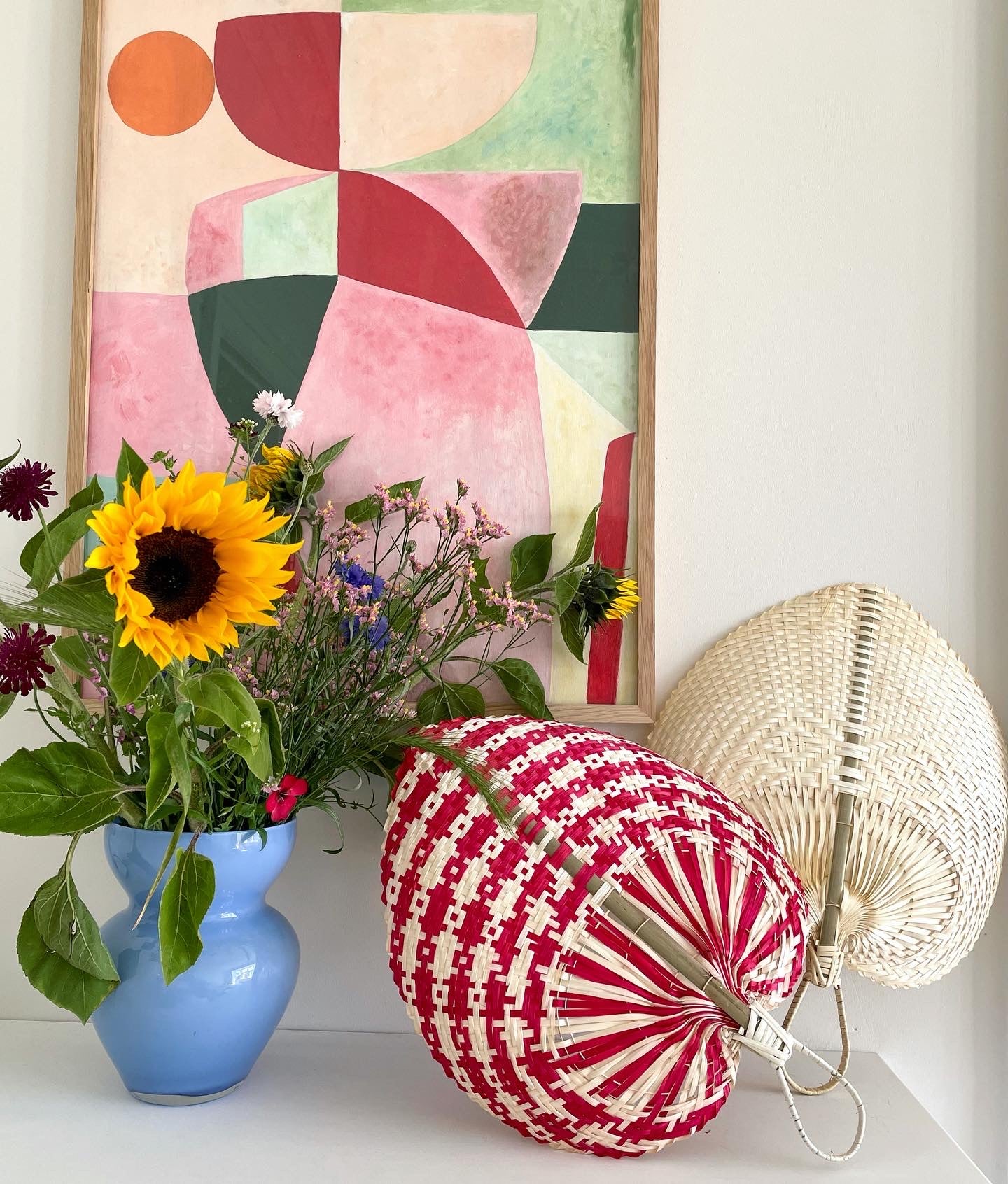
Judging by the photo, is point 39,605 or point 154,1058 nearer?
point 39,605

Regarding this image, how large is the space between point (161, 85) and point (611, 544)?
0.63 meters

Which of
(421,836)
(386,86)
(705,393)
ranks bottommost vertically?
(421,836)

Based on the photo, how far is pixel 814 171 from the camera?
95cm

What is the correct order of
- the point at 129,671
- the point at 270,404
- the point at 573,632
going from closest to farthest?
the point at 129,671, the point at 270,404, the point at 573,632

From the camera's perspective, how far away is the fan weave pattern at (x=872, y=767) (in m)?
0.80

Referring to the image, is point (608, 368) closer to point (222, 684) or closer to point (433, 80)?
point (433, 80)

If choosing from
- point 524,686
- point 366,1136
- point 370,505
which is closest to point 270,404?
point 370,505

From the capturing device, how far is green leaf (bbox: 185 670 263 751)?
556 millimetres

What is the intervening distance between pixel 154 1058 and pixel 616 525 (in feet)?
1.95

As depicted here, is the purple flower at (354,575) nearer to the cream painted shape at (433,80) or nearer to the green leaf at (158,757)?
the green leaf at (158,757)

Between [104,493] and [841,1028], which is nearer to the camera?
[841,1028]

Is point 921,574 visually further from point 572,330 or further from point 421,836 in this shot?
point 421,836

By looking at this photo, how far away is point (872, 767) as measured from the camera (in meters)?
0.82

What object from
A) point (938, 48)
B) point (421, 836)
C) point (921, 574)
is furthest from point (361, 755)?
point (938, 48)
